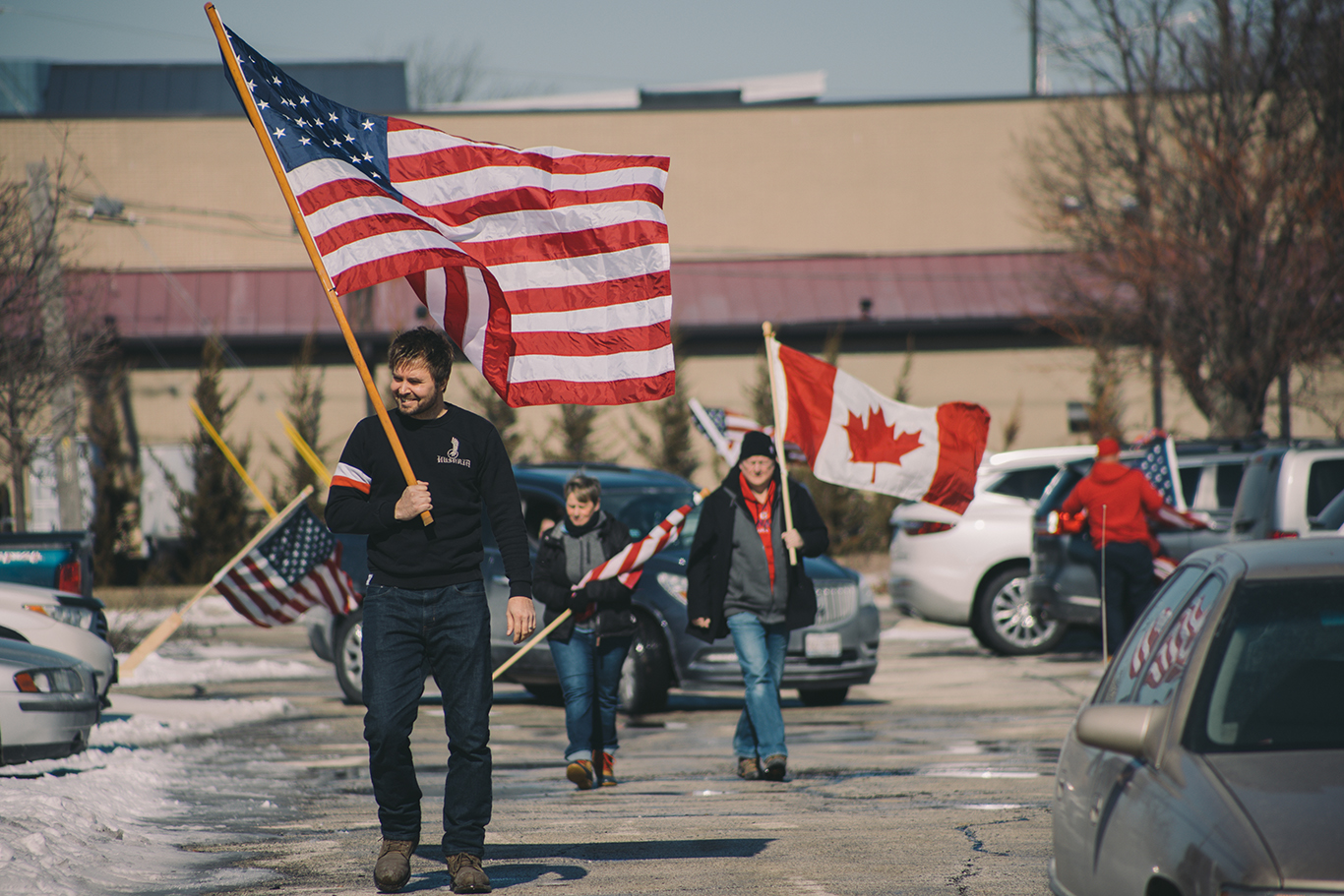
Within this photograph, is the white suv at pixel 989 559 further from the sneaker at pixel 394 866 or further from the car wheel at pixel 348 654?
the sneaker at pixel 394 866

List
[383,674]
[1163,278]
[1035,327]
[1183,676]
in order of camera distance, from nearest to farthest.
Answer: [1183,676]
[383,674]
[1163,278]
[1035,327]

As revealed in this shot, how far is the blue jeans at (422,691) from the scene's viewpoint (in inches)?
223

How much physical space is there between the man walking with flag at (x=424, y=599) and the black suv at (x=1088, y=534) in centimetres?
935

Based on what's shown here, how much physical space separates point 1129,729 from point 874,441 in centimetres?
652

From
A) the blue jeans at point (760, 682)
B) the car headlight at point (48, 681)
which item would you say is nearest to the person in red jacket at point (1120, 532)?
the blue jeans at point (760, 682)

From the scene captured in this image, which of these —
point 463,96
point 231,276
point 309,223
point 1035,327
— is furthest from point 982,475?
point 463,96

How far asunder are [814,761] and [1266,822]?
609cm

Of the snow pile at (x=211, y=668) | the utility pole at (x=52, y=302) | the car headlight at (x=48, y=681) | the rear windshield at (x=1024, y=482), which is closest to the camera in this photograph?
the car headlight at (x=48, y=681)

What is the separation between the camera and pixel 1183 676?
405 centimetres

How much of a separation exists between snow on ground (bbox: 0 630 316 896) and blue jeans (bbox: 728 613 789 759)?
10.1 feet

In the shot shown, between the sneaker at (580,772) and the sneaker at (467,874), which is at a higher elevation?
the sneaker at (467,874)

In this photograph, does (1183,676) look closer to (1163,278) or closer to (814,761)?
(814,761)

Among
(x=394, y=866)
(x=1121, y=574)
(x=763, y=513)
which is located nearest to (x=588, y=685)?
(x=763, y=513)

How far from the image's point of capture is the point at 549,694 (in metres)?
13.1
